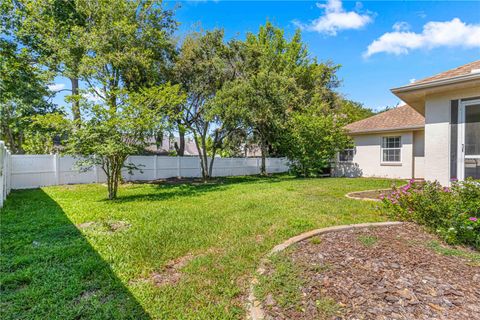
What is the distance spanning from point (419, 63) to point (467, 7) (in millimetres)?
5610

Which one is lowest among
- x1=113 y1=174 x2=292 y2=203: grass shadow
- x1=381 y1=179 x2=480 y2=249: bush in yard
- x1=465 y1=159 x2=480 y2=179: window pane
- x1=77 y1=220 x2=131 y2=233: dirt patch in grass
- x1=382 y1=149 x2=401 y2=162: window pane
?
x1=77 y1=220 x2=131 y2=233: dirt patch in grass

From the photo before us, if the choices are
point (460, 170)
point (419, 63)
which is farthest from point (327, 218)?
point (419, 63)

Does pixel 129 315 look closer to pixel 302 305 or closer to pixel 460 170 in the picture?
pixel 302 305

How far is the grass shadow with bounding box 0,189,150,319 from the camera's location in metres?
2.45

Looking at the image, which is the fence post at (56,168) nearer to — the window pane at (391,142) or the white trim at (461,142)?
the white trim at (461,142)

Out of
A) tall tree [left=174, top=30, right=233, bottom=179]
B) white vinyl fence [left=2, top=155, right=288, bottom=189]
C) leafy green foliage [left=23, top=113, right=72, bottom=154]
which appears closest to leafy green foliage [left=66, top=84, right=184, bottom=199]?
leafy green foliage [left=23, top=113, right=72, bottom=154]

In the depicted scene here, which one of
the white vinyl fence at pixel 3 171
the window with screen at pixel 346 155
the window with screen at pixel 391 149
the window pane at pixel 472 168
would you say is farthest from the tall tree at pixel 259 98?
the window pane at pixel 472 168

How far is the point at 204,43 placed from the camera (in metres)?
13.6

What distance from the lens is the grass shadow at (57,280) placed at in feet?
8.02

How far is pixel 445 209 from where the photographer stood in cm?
407

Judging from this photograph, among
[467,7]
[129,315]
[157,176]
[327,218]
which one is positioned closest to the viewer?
[129,315]

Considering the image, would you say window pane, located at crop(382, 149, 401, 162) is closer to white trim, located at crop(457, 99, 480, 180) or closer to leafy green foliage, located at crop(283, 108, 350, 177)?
leafy green foliage, located at crop(283, 108, 350, 177)

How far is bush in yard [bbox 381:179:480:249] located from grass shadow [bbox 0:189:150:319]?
4.32 m

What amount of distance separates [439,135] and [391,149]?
7.42 meters
